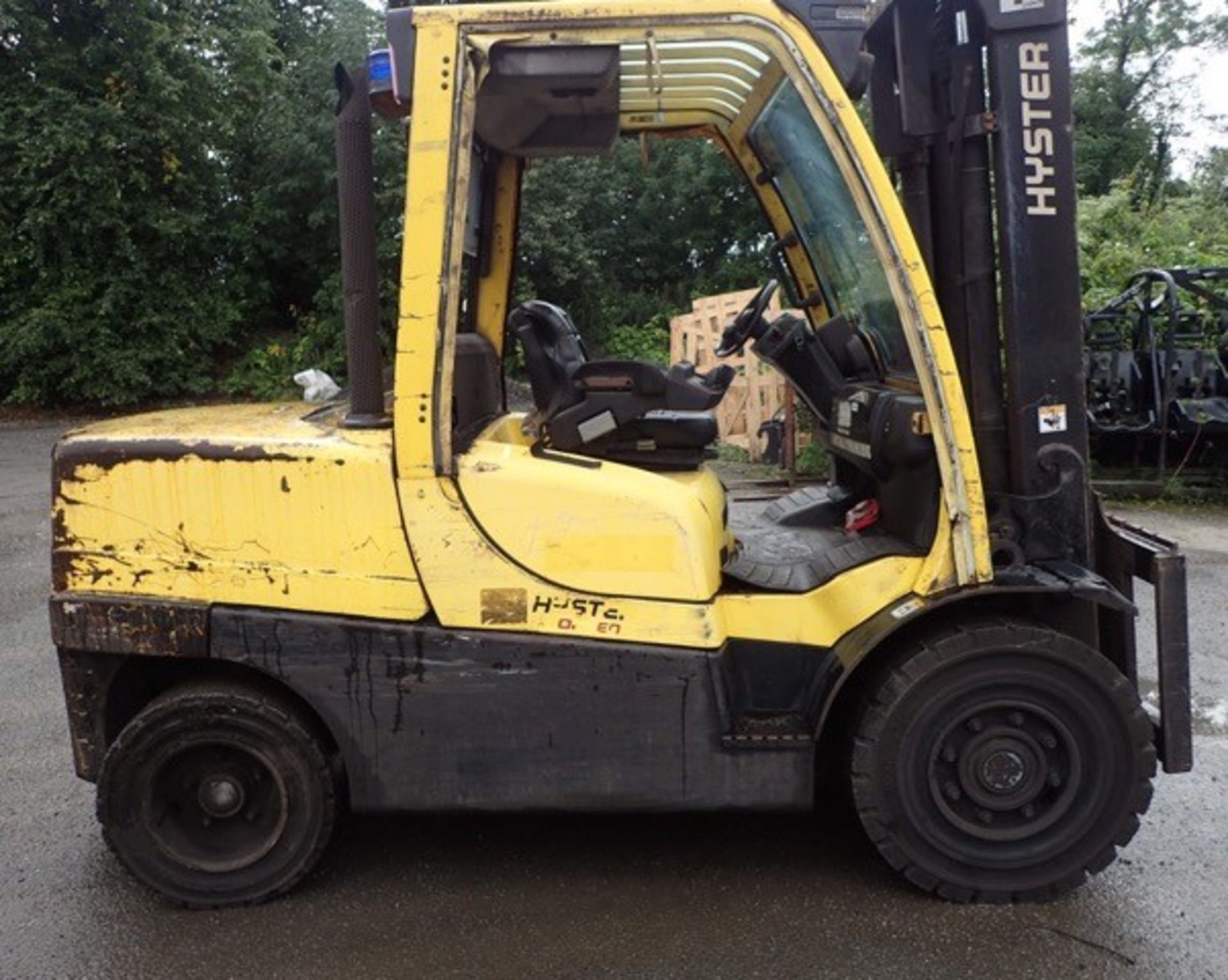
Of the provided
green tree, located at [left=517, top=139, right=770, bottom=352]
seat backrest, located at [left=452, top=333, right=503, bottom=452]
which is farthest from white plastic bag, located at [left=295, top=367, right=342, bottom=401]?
seat backrest, located at [left=452, top=333, right=503, bottom=452]

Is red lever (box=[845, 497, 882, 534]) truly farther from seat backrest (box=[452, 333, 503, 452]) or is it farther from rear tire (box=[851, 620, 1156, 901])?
seat backrest (box=[452, 333, 503, 452])

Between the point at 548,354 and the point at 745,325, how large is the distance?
75 centimetres

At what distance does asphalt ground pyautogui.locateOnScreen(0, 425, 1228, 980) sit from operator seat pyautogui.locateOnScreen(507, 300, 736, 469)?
54.3 inches

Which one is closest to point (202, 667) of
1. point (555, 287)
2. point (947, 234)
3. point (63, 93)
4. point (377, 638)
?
point (377, 638)

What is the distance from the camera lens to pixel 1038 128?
313cm

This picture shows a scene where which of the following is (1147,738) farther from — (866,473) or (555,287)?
(555,287)

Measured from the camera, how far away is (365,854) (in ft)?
12.0

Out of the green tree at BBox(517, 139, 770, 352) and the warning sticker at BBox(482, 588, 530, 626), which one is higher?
the green tree at BBox(517, 139, 770, 352)

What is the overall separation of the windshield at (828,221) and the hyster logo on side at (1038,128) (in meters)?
0.51

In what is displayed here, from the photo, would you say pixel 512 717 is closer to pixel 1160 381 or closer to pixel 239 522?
pixel 239 522

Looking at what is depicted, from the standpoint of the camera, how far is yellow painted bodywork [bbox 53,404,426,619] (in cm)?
308

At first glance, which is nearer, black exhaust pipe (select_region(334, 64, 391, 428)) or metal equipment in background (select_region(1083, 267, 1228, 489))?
black exhaust pipe (select_region(334, 64, 391, 428))

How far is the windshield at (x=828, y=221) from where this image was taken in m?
3.42

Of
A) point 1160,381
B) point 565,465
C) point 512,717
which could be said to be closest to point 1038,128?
point 565,465
